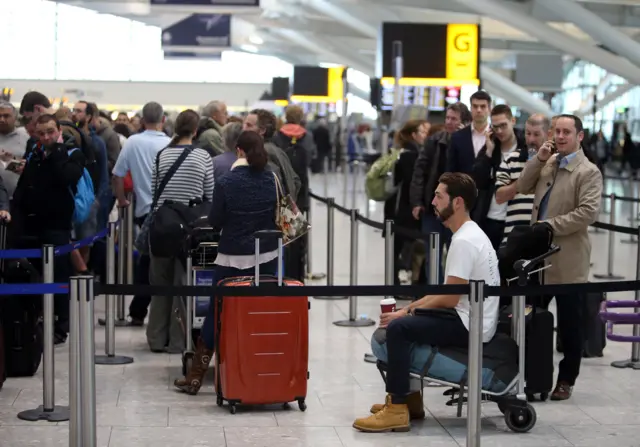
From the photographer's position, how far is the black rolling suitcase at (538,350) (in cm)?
635

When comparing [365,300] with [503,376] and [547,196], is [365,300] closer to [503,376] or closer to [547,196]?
[547,196]

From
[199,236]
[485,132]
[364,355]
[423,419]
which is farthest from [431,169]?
[423,419]

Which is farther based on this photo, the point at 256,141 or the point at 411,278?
the point at 411,278

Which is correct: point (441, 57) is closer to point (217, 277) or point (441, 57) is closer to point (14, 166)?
point (14, 166)

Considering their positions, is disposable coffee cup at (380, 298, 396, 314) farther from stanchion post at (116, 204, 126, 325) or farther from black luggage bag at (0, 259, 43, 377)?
stanchion post at (116, 204, 126, 325)

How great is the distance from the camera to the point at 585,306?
8.39 m

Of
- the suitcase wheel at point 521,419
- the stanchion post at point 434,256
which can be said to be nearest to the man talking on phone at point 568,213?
the suitcase wheel at point 521,419

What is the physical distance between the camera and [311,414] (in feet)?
22.2

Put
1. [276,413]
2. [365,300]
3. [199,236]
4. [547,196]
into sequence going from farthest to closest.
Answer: [365,300]
[199,236]
[547,196]
[276,413]

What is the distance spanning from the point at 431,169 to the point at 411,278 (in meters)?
1.86

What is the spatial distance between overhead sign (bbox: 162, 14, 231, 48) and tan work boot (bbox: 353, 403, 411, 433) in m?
26.8

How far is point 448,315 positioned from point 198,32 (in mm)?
28345

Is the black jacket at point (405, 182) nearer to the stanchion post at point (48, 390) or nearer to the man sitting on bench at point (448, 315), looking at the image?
the man sitting on bench at point (448, 315)

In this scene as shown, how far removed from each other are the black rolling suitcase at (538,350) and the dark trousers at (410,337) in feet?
1.29
